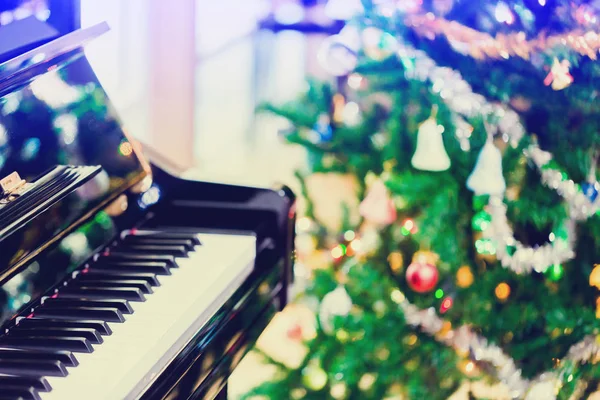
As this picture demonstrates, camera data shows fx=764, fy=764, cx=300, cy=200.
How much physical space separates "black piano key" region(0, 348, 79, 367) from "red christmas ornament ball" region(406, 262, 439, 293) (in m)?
1.04

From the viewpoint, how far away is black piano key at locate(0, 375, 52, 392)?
0.88m

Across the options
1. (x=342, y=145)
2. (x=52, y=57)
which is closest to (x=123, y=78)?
(x=342, y=145)

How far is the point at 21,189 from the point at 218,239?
1.26ft

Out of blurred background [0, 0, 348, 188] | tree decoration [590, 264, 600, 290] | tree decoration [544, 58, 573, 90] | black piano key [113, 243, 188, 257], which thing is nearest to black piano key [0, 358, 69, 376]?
black piano key [113, 243, 188, 257]

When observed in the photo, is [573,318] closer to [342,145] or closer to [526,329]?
[526,329]

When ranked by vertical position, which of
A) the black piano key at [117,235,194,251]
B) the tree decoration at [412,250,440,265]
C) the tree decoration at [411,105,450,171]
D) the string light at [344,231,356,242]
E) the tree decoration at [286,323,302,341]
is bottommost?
the tree decoration at [286,323,302,341]

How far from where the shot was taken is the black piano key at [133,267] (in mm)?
1231

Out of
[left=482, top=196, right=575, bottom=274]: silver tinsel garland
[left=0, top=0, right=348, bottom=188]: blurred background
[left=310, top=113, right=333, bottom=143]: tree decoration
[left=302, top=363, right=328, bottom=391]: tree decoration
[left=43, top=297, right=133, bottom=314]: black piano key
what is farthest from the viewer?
[left=0, top=0, right=348, bottom=188]: blurred background

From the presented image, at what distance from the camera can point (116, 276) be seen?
1.20 meters

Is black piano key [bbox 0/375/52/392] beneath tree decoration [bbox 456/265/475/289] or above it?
above

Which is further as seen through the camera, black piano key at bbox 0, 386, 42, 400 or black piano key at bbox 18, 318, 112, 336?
black piano key at bbox 18, 318, 112, 336

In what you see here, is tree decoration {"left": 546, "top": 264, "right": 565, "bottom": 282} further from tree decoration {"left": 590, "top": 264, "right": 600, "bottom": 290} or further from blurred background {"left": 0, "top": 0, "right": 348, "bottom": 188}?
blurred background {"left": 0, "top": 0, "right": 348, "bottom": 188}

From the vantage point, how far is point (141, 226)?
4.65 feet

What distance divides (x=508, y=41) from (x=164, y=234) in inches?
33.6
